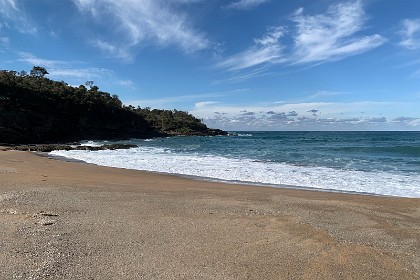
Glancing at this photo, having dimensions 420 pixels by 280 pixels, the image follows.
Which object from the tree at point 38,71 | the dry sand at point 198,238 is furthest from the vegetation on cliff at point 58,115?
the dry sand at point 198,238

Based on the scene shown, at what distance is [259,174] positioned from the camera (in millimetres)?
15891

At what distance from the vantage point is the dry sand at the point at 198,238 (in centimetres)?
417

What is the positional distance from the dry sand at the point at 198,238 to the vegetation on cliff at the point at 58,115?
139 ft

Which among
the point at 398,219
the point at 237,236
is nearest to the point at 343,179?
the point at 398,219

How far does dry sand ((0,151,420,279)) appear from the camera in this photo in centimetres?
417

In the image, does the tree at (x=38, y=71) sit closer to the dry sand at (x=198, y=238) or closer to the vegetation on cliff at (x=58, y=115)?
the vegetation on cliff at (x=58, y=115)

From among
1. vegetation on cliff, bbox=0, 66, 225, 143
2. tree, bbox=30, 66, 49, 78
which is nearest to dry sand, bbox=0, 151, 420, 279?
vegetation on cliff, bbox=0, 66, 225, 143

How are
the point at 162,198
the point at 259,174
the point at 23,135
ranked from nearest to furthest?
the point at 162,198 < the point at 259,174 < the point at 23,135

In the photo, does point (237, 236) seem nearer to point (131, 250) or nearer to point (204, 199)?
point (131, 250)

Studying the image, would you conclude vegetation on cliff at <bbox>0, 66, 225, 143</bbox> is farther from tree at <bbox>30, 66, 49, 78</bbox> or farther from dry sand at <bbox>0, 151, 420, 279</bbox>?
dry sand at <bbox>0, 151, 420, 279</bbox>

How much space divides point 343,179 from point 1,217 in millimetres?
12868

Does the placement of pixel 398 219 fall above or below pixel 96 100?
below

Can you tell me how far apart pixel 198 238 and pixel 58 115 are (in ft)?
214

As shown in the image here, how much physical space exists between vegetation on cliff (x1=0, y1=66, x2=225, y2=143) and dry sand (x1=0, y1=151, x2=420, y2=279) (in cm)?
4234
